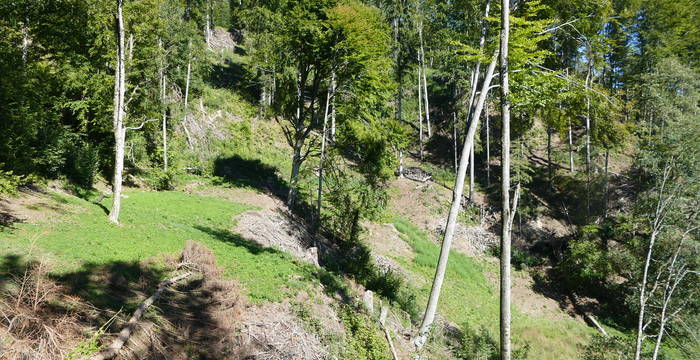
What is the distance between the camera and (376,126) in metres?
18.6

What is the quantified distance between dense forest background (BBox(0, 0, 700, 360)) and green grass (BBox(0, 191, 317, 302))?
164 centimetres

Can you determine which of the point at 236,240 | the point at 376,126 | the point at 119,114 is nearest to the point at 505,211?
the point at 236,240

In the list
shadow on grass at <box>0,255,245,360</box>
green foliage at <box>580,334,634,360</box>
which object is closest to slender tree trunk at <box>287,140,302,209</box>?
shadow on grass at <box>0,255,245,360</box>

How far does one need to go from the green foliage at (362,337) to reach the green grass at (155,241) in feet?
6.21

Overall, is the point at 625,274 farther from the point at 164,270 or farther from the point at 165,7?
the point at 165,7

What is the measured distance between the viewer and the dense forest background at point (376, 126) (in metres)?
10.9

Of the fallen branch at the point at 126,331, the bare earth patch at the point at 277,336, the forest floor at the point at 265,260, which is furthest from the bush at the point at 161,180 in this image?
the bare earth patch at the point at 277,336

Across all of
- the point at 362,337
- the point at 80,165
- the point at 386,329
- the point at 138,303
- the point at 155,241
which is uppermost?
the point at 80,165

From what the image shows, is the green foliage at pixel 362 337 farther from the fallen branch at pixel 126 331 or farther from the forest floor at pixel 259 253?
the fallen branch at pixel 126 331

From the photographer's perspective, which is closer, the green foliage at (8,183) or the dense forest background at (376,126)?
the green foliage at (8,183)

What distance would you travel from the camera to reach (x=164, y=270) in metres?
9.44

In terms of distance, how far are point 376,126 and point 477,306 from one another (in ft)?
38.7

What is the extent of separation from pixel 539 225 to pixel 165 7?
34119 mm

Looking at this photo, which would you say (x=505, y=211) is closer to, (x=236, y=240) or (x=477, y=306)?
(x=236, y=240)
